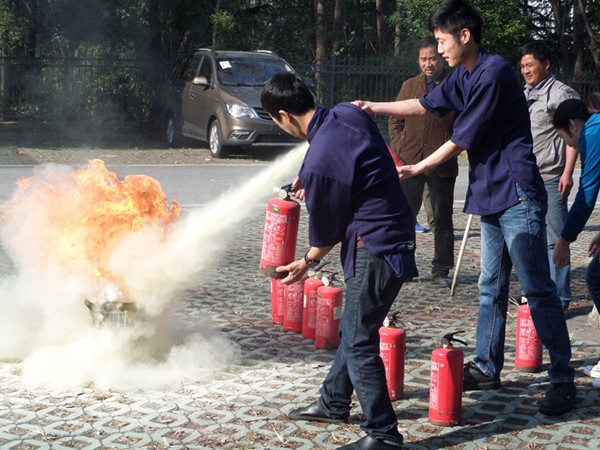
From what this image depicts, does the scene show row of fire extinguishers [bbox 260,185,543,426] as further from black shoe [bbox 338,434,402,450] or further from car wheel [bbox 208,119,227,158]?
car wheel [bbox 208,119,227,158]

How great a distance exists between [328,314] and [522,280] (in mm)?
1512

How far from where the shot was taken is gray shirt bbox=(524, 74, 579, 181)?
721 centimetres

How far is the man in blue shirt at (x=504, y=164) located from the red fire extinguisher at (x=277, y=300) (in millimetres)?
1955

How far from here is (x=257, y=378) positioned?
575 cm

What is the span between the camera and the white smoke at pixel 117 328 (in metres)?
5.71

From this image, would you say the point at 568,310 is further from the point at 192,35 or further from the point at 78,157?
the point at 192,35

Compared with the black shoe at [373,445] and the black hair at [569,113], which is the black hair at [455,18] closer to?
the black hair at [569,113]

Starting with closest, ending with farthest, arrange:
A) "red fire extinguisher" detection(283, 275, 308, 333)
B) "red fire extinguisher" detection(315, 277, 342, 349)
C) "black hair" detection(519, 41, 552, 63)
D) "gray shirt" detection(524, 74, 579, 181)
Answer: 1. "red fire extinguisher" detection(315, 277, 342, 349)
2. "red fire extinguisher" detection(283, 275, 308, 333)
3. "black hair" detection(519, 41, 552, 63)
4. "gray shirt" detection(524, 74, 579, 181)

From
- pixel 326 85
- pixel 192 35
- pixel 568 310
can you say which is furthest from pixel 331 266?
pixel 192 35

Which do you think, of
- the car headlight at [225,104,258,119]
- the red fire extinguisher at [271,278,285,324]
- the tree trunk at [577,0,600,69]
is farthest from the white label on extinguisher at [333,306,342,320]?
the tree trunk at [577,0,600,69]

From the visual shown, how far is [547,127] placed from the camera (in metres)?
7.30

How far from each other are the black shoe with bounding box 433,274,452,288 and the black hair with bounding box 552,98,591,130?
2920mm

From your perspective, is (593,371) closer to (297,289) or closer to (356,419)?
(356,419)

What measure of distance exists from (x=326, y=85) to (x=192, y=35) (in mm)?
4895
